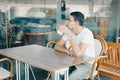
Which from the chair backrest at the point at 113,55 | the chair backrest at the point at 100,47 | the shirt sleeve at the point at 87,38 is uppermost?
the shirt sleeve at the point at 87,38

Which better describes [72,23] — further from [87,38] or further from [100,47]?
[100,47]

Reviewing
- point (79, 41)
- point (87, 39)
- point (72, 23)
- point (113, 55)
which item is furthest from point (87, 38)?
point (113, 55)

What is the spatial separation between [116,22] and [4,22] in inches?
114

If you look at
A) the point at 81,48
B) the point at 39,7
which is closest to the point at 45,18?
the point at 39,7

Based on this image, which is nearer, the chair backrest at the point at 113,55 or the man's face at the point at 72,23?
the man's face at the point at 72,23

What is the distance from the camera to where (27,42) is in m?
3.95

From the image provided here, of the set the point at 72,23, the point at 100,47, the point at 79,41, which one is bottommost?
the point at 100,47

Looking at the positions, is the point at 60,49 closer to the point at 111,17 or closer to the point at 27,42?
the point at 27,42

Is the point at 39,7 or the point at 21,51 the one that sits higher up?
the point at 39,7

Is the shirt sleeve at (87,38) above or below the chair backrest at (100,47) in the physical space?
above

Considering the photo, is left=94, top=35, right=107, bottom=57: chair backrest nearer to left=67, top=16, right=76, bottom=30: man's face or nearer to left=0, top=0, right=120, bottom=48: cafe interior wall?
left=67, top=16, right=76, bottom=30: man's face

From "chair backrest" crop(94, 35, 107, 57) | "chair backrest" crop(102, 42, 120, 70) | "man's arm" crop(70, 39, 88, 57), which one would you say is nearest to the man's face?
"man's arm" crop(70, 39, 88, 57)

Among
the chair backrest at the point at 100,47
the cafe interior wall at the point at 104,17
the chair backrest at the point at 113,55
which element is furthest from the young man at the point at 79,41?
the cafe interior wall at the point at 104,17

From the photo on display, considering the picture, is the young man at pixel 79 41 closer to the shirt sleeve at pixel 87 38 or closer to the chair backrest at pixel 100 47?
the shirt sleeve at pixel 87 38
